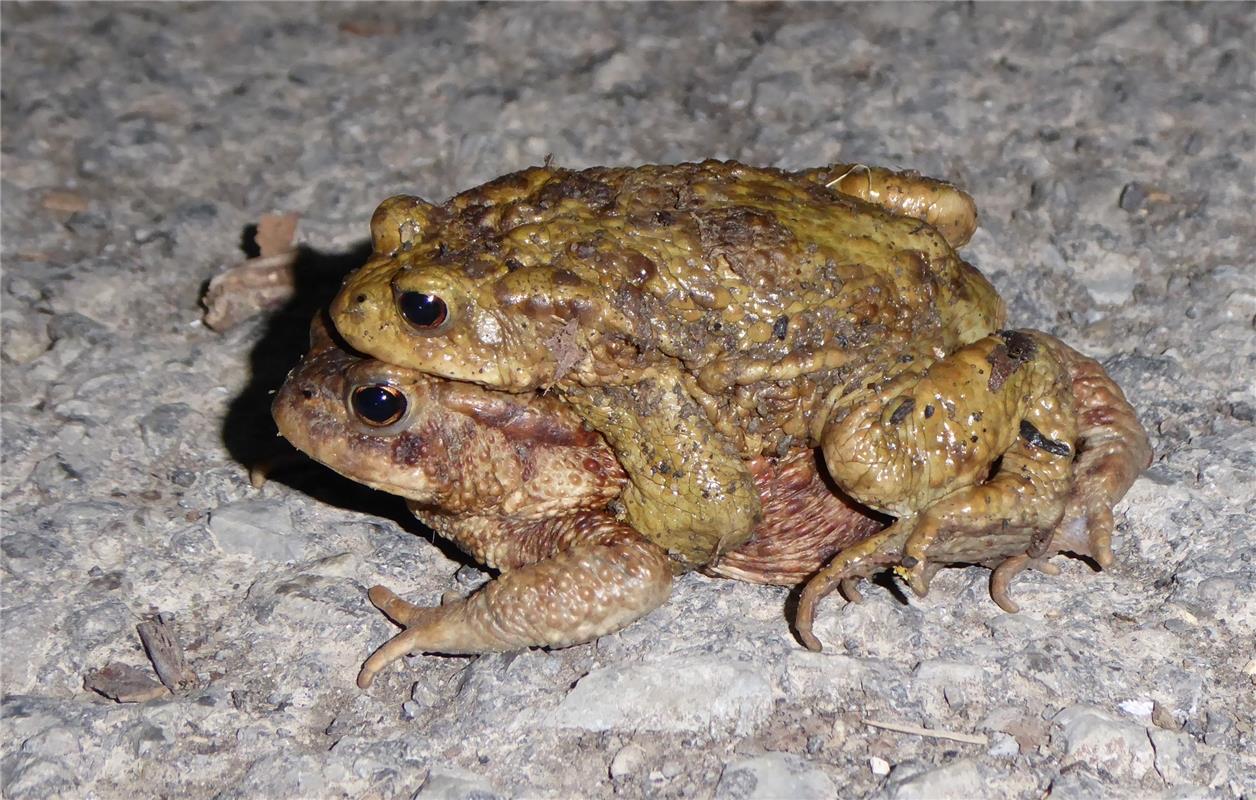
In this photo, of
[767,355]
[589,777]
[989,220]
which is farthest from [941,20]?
[589,777]

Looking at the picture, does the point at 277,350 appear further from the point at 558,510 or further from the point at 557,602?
the point at 557,602

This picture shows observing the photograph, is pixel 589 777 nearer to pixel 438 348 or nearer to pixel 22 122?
pixel 438 348

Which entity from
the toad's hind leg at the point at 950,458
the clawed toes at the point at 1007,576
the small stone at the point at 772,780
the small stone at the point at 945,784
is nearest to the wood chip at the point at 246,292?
the toad's hind leg at the point at 950,458

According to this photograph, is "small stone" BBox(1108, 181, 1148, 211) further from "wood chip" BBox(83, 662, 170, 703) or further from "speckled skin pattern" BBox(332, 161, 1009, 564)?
"wood chip" BBox(83, 662, 170, 703)

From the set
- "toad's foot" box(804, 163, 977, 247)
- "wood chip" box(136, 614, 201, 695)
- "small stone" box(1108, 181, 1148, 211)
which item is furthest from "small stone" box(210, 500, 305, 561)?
"small stone" box(1108, 181, 1148, 211)

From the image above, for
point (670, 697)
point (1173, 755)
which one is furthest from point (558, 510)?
point (1173, 755)
